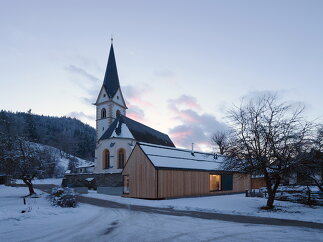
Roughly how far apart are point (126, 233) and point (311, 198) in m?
16.5

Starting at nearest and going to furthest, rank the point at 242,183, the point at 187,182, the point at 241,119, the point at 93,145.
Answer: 1. the point at 241,119
2. the point at 187,182
3. the point at 242,183
4. the point at 93,145

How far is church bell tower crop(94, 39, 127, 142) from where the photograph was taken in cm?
5400

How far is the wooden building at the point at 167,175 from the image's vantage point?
993 inches

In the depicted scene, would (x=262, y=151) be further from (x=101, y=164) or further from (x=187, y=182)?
(x=101, y=164)

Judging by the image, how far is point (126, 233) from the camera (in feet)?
33.7

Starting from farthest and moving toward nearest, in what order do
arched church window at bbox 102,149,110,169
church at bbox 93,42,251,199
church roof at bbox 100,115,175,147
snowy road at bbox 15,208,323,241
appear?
arched church window at bbox 102,149,110,169, church roof at bbox 100,115,175,147, church at bbox 93,42,251,199, snowy road at bbox 15,208,323,241

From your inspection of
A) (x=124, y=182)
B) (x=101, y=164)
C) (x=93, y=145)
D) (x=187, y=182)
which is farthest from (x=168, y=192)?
(x=93, y=145)

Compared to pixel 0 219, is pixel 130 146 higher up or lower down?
higher up

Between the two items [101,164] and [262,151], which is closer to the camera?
[262,151]

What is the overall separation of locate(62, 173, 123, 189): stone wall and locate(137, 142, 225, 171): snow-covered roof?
7.29 metres

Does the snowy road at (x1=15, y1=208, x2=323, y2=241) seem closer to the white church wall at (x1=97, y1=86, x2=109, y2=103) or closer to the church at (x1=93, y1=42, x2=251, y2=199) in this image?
the church at (x1=93, y1=42, x2=251, y2=199)

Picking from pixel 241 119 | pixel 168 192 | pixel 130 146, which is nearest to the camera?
pixel 241 119

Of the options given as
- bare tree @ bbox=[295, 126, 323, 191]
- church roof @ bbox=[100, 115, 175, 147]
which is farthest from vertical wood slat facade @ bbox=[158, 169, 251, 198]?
church roof @ bbox=[100, 115, 175, 147]

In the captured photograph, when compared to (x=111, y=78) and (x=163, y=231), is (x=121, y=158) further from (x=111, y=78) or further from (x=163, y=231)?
(x=163, y=231)
